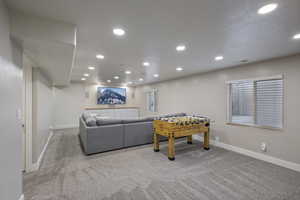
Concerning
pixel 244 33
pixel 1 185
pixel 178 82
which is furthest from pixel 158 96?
pixel 1 185

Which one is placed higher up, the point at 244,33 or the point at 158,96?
the point at 244,33

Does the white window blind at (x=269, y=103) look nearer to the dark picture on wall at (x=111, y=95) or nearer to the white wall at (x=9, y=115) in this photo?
the white wall at (x=9, y=115)

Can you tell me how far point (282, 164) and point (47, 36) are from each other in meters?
4.76

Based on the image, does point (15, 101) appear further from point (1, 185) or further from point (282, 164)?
point (282, 164)

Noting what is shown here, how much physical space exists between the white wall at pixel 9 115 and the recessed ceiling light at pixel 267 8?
2.54m

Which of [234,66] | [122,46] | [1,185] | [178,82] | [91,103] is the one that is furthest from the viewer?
[91,103]

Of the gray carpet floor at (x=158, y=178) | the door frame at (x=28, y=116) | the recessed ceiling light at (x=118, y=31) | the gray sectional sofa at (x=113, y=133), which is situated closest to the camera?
the recessed ceiling light at (x=118, y=31)

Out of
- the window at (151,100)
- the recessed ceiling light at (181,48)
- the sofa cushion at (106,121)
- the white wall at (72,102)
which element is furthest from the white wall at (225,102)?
the white wall at (72,102)

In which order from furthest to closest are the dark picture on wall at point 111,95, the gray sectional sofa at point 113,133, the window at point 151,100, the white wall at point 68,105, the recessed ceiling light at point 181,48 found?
the dark picture on wall at point 111,95 < the window at point 151,100 < the white wall at point 68,105 < the gray sectional sofa at point 113,133 < the recessed ceiling light at point 181,48

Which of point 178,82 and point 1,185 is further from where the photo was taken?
point 178,82

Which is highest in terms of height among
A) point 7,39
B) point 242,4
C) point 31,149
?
point 242,4

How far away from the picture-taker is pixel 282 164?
295 centimetres

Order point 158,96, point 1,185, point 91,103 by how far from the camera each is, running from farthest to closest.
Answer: point 91,103, point 158,96, point 1,185

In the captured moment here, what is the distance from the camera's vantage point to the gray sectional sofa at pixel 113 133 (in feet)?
11.8
